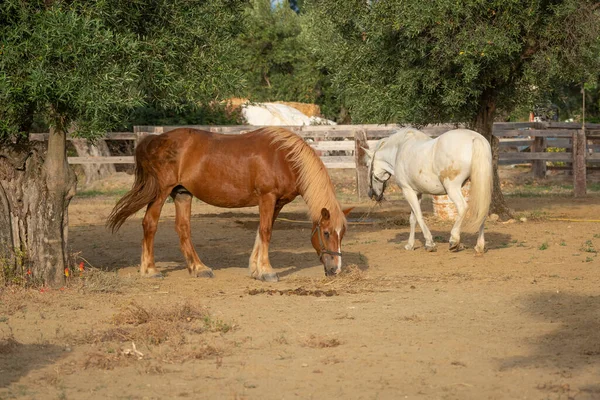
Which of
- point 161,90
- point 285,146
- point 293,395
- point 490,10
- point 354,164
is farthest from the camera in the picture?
point 354,164

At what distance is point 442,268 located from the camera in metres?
10.9

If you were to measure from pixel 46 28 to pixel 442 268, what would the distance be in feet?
18.3

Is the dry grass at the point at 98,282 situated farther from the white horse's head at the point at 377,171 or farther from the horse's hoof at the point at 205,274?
the white horse's head at the point at 377,171

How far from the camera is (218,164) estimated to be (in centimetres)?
1065

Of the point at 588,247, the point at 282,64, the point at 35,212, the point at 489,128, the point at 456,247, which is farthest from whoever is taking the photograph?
the point at 282,64

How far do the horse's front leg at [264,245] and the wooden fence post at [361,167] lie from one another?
989 cm

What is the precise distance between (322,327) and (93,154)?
701 inches

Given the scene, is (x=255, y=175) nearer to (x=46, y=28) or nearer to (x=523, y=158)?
(x=46, y=28)

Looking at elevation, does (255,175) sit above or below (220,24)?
below

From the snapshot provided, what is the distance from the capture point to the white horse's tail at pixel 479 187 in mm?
11273

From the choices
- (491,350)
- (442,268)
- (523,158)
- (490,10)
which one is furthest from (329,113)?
(491,350)

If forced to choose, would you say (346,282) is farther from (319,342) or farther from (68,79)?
(68,79)

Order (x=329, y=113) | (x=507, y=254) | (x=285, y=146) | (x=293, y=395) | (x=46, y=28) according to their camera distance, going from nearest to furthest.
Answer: (x=293, y=395) → (x=46, y=28) → (x=285, y=146) → (x=507, y=254) → (x=329, y=113)

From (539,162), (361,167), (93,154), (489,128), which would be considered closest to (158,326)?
(489,128)
